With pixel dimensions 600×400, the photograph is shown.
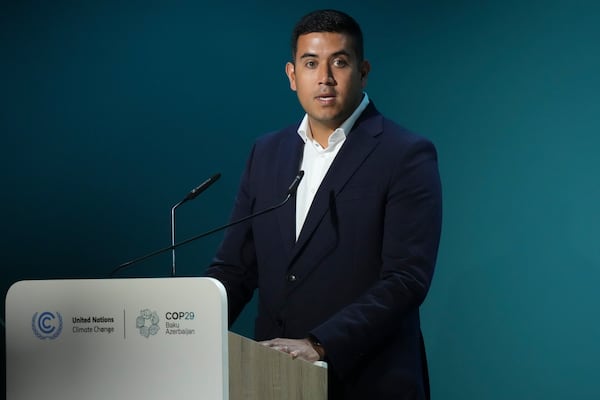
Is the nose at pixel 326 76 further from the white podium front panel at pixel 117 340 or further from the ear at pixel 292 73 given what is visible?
the white podium front panel at pixel 117 340

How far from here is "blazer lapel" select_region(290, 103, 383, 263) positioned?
2.59 meters

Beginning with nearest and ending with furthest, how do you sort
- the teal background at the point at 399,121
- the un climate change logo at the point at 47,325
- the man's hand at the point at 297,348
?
the un climate change logo at the point at 47,325 < the man's hand at the point at 297,348 < the teal background at the point at 399,121

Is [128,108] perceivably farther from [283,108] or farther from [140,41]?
[283,108]

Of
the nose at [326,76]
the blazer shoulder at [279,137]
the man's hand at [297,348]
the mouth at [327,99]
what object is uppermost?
the nose at [326,76]

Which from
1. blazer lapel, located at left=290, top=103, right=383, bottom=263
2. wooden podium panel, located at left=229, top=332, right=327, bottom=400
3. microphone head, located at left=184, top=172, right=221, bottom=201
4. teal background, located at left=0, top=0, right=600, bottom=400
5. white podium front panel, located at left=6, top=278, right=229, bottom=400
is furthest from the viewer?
teal background, located at left=0, top=0, right=600, bottom=400

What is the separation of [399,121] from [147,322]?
2381 millimetres

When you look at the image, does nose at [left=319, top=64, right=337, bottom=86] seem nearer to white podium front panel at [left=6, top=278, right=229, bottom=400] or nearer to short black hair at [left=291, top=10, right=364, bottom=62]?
short black hair at [left=291, top=10, right=364, bottom=62]

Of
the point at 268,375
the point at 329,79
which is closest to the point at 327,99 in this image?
the point at 329,79

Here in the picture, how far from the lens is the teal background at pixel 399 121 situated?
357 cm

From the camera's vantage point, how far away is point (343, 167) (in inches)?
104

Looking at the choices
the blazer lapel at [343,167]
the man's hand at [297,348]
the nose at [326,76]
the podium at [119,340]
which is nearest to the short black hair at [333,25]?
the nose at [326,76]

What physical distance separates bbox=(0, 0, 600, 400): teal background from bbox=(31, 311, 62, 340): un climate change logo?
2034 millimetres

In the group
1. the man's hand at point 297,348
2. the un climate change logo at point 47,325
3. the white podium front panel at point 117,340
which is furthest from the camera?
the man's hand at point 297,348

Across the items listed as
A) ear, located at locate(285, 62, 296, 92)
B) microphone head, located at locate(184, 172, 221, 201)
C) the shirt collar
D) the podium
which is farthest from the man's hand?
ear, located at locate(285, 62, 296, 92)
